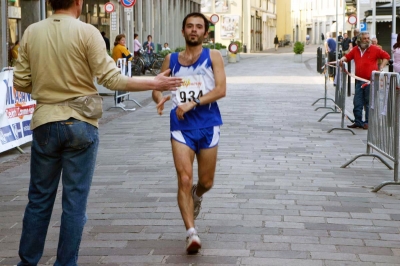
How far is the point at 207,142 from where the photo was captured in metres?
5.65

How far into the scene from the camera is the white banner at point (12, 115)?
1083cm

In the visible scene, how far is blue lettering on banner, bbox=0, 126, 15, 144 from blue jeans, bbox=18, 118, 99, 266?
20.7ft

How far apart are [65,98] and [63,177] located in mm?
465

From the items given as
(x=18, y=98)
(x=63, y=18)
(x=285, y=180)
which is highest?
(x=63, y=18)

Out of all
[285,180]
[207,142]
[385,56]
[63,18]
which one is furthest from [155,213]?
[385,56]

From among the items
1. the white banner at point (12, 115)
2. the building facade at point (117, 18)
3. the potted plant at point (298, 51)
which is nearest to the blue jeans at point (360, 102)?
the building facade at point (117, 18)

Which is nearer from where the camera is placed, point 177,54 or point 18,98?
point 177,54

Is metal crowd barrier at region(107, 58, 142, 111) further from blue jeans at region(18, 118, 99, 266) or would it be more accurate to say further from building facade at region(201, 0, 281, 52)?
building facade at region(201, 0, 281, 52)

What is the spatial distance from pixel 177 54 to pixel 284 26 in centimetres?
10368

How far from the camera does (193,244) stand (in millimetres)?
5312

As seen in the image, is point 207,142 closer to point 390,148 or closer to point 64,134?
point 64,134

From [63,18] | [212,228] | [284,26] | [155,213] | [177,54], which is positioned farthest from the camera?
[284,26]

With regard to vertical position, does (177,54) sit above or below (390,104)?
above

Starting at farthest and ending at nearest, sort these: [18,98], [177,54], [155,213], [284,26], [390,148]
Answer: [284,26] < [18,98] < [390,148] < [155,213] < [177,54]
